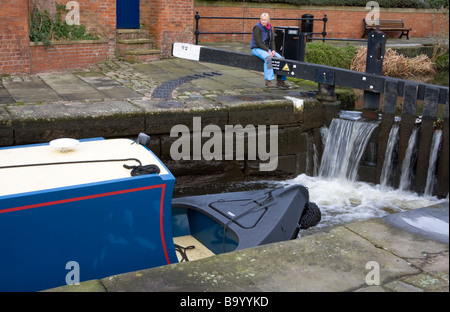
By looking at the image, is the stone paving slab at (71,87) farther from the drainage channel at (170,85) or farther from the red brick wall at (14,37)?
the drainage channel at (170,85)

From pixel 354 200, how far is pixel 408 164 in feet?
3.44

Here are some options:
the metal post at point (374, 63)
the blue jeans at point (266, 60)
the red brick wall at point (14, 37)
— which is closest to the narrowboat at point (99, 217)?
the metal post at point (374, 63)

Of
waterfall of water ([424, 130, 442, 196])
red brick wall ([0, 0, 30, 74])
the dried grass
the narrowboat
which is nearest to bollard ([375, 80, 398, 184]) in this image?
waterfall of water ([424, 130, 442, 196])

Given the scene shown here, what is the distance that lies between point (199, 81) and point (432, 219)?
662cm

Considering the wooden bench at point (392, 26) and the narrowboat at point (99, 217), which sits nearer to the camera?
the narrowboat at point (99, 217)

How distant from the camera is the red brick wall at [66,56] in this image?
10737 millimetres

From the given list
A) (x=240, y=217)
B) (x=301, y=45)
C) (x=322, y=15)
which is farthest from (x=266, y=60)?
(x=322, y=15)

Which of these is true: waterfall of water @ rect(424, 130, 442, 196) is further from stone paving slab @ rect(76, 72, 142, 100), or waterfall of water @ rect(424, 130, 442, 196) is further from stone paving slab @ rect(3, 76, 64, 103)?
stone paving slab @ rect(3, 76, 64, 103)

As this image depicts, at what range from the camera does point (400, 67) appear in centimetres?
1219

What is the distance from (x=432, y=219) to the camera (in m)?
4.44

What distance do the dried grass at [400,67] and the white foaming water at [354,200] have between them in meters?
3.84

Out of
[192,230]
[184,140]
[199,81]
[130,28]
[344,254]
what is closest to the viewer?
[344,254]
